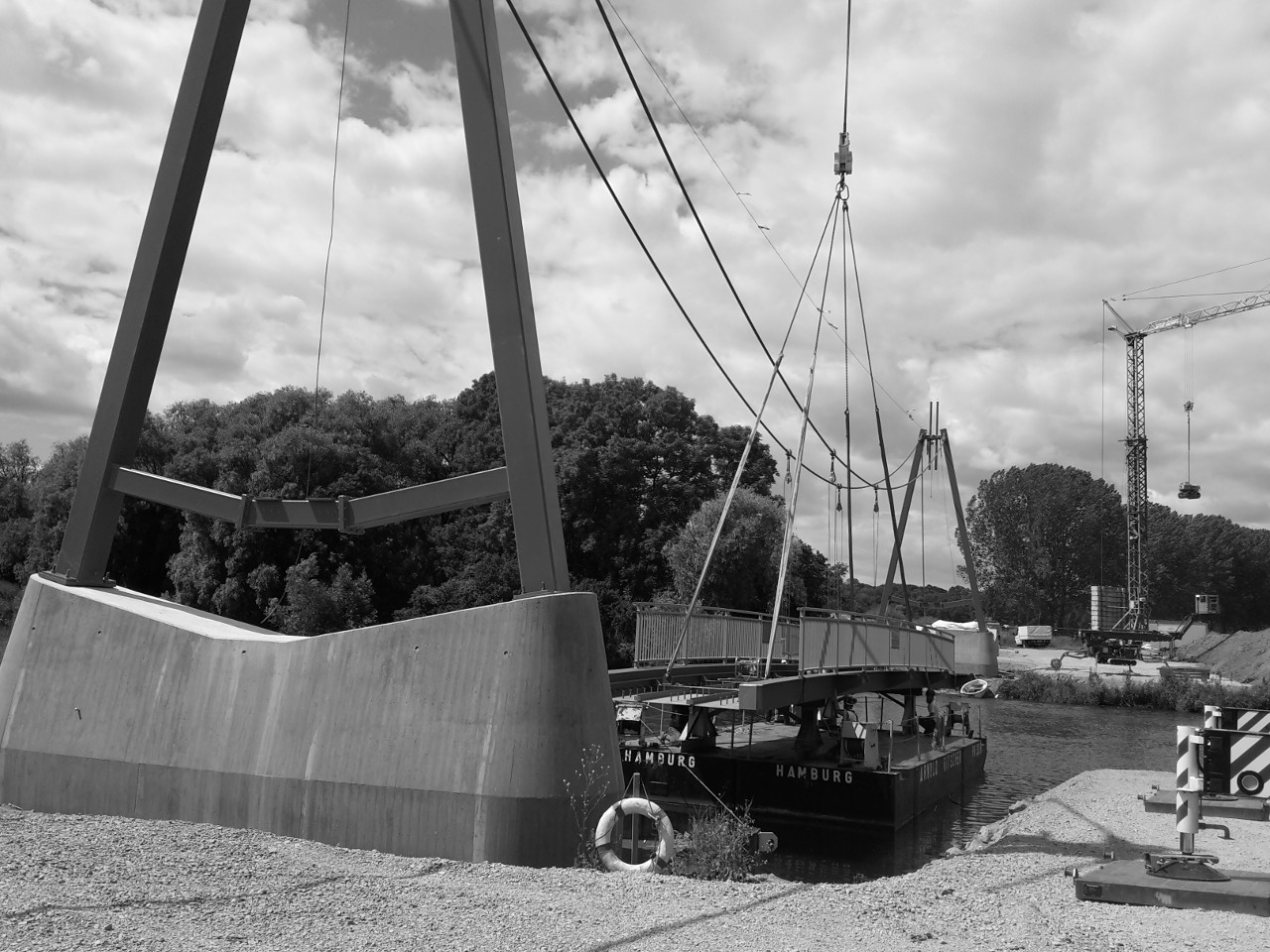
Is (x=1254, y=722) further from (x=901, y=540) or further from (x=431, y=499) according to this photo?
(x=901, y=540)

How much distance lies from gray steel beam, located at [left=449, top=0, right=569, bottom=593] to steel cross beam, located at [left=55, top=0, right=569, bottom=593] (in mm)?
12

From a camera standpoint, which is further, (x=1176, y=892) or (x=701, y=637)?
(x=701, y=637)

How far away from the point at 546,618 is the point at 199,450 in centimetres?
4285

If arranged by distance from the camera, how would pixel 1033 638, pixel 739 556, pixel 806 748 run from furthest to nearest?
pixel 1033 638 < pixel 739 556 < pixel 806 748

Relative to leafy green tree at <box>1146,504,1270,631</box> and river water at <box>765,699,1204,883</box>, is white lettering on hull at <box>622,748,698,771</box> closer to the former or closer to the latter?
river water at <box>765,699,1204,883</box>

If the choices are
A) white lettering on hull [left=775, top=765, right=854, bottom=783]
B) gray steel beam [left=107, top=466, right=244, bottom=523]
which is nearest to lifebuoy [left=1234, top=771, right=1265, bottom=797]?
gray steel beam [left=107, top=466, right=244, bottom=523]

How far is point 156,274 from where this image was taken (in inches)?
505

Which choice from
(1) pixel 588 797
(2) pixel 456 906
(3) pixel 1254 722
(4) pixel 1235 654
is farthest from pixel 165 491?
(4) pixel 1235 654

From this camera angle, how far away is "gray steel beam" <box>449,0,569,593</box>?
1083 cm

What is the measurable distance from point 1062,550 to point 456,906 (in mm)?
119932

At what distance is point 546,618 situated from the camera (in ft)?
33.9

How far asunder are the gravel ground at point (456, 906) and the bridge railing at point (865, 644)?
10414mm

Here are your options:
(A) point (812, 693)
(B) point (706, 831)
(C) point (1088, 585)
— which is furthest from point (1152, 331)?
(B) point (706, 831)

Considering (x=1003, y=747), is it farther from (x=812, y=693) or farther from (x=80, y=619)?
(x=80, y=619)
